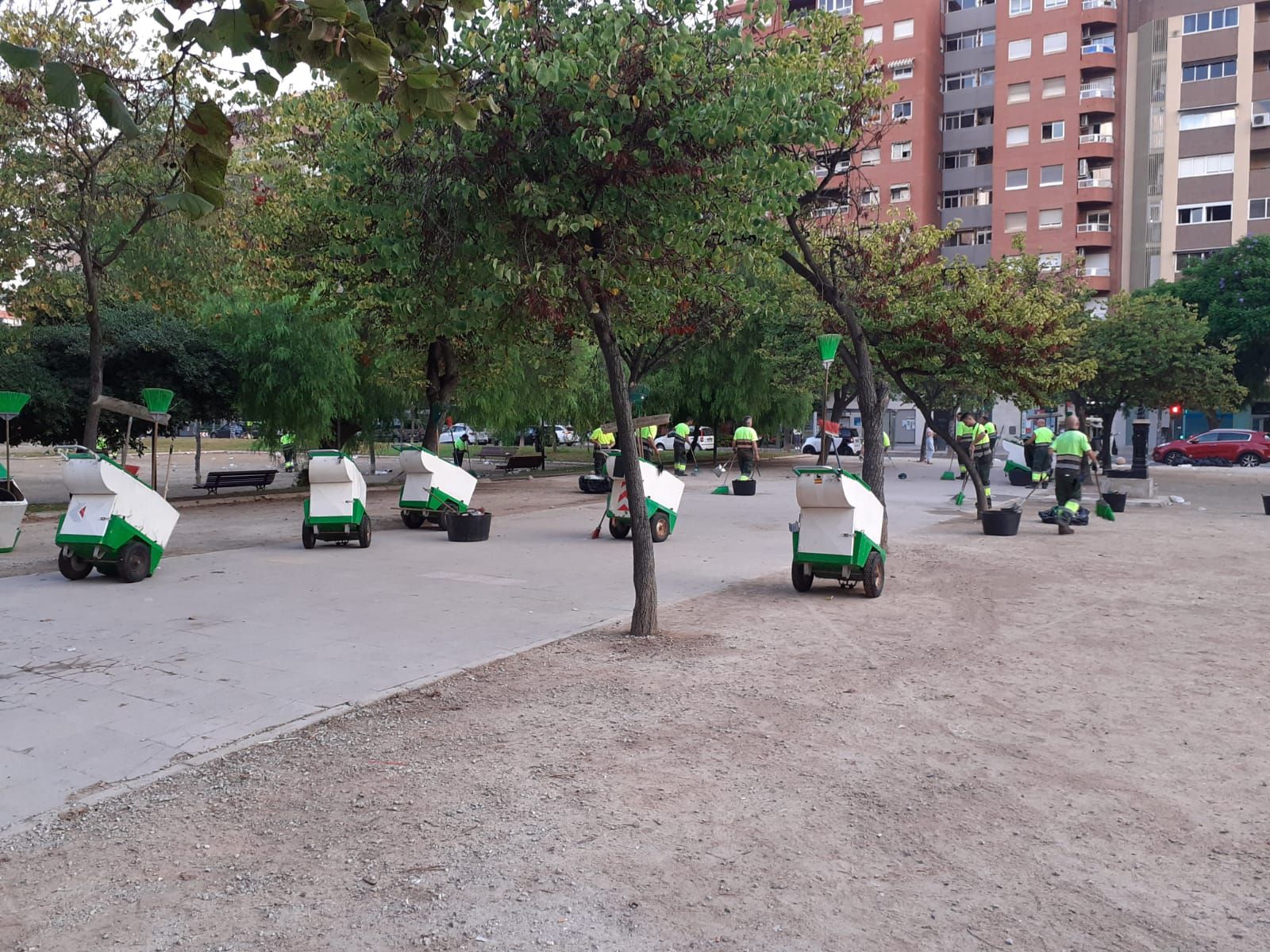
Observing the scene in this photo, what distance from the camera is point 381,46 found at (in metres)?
2.93

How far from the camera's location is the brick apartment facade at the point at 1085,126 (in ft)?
163

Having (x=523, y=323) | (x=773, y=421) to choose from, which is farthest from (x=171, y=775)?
(x=773, y=421)

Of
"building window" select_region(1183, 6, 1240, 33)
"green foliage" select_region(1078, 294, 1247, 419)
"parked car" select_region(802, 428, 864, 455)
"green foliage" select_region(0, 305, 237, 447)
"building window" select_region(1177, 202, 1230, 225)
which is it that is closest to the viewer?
"green foliage" select_region(0, 305, 237, 447)

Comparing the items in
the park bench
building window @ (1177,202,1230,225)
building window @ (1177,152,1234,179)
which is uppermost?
building window @ (1177,152,1234,179)

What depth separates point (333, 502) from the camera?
13.1 m

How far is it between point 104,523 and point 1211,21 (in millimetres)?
57998

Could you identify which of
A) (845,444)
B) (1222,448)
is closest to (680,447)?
(845,444)

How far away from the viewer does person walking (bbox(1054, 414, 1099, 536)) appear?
50.7 ft

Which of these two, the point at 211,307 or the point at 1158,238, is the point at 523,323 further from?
Result: the point at 1158,238

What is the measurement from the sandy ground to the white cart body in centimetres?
825

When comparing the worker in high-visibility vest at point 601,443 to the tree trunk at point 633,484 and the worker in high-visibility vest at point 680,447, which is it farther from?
the tree trunk at point 633,484

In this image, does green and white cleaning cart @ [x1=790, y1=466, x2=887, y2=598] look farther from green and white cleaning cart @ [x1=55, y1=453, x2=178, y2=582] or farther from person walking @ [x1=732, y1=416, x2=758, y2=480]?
person walking @ [x1=732, y1=416, x2=758, y2=480]

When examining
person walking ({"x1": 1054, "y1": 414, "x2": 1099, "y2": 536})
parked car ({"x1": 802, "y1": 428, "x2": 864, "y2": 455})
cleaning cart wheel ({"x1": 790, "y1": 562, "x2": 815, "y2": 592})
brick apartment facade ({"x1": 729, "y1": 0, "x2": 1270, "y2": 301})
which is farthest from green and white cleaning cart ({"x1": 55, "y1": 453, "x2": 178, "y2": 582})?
brick apartment facade ({"x1": 729, "y1": 0, "x2": 1270, "y2": 301})

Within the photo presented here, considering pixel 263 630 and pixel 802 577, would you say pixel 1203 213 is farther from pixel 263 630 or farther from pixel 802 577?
pixel 263 630
